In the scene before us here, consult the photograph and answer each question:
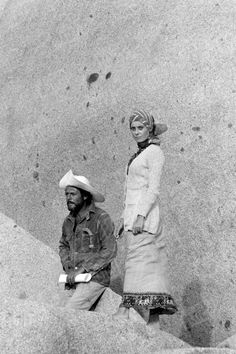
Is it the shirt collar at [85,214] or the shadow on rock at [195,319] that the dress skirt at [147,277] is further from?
the shadow on rock at [195,319]

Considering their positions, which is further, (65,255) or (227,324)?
(227,324)

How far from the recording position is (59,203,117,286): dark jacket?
6.44 meters

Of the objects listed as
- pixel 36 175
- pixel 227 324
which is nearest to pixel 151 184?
pixel 227 324

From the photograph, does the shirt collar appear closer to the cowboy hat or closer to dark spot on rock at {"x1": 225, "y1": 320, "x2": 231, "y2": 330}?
the cowboy hat

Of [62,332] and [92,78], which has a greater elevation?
[92,78]

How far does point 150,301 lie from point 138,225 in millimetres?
490

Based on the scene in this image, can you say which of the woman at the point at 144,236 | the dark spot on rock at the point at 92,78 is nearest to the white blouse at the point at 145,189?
the woman at the point at 144,236

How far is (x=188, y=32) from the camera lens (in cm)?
839

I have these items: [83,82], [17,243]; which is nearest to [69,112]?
[83,82]

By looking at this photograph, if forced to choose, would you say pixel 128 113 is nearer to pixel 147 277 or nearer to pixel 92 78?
pixel 92 78

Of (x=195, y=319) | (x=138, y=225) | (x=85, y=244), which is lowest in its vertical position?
(x=195, y=319)

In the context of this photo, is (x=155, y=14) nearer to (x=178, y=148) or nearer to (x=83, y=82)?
(x=83, y=82)

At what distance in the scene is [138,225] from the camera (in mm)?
6121

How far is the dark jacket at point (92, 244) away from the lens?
644cm
